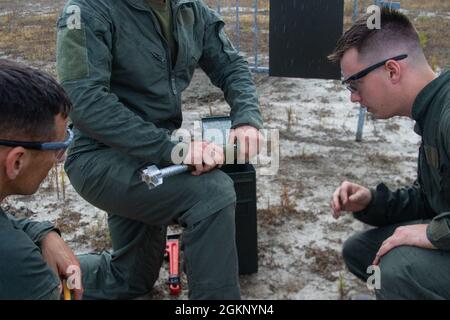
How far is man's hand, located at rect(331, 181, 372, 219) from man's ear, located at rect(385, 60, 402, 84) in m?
0.59

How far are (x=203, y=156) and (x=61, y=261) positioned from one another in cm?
76

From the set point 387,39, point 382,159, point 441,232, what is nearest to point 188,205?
point 441,232

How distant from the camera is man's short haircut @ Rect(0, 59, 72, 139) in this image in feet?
5.97

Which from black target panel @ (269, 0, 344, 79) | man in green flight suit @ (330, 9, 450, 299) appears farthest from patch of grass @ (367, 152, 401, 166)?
man in green flight suit @ (330, 9, 450, 299)

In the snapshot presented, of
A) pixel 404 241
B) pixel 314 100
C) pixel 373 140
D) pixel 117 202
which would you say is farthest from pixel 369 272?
pixel 314 100

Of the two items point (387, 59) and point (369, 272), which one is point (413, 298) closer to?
point (369, 272)

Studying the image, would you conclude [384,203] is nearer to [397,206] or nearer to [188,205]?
[397,206]

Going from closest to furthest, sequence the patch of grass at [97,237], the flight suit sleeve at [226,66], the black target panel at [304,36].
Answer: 1. the flight suit sleeve at [226,66]
2. the patch of grass at [97,237]
3. the black target panel at [304,36]

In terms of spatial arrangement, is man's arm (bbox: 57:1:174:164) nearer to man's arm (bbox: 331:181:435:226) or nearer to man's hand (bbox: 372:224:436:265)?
man's arm (bbox: 331:181:435:226)

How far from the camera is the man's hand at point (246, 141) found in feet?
9.28

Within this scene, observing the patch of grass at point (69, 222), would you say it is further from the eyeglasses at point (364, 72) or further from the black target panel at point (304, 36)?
the black target panel at point (304, 36)

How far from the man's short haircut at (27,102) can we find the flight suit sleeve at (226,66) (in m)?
1.30

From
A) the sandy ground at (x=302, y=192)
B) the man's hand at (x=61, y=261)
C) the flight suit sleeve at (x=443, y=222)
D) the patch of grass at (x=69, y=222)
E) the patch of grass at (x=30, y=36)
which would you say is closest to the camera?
the flight suit sleeve at (x=443, y=222)

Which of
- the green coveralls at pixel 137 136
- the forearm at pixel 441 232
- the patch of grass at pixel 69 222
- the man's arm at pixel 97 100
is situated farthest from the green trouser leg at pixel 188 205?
the patch of grass at pixel 69 222
